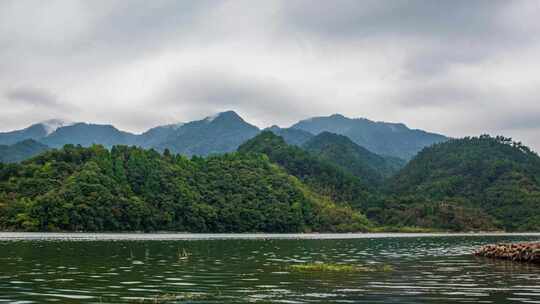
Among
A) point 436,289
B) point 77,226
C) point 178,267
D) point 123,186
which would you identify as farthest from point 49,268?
point 123,186

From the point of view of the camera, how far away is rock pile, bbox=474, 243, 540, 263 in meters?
61.5

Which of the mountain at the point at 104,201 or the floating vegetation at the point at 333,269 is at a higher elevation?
the mountain at the point at 104,201

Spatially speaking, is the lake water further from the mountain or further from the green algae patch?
the mountain

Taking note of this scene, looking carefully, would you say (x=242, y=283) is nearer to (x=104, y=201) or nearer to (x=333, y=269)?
(x=333, y=269)

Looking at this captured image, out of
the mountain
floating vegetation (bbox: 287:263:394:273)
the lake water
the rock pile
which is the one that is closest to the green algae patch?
floating vegetation (bbox: 287:263:394:273)

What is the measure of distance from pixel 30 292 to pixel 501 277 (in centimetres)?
2941

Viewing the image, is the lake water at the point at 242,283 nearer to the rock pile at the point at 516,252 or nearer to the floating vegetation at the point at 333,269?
the floating vegetation at the point at 333,269

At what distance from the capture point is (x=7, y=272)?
4156 centimetres

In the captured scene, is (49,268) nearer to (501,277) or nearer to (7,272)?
(7,272)

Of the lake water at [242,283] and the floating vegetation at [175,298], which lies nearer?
the floating vegetation at [175,298]

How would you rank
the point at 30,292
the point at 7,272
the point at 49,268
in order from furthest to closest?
the point at 49,268 < the point at 7,272 < the point at 30,292

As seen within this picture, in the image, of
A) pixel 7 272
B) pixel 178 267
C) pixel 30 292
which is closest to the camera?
pixel 30 292

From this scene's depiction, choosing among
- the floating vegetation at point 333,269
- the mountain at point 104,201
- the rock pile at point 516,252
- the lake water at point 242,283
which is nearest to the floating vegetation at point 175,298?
the lake water at point 242,283

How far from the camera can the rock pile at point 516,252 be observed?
61500 mm
